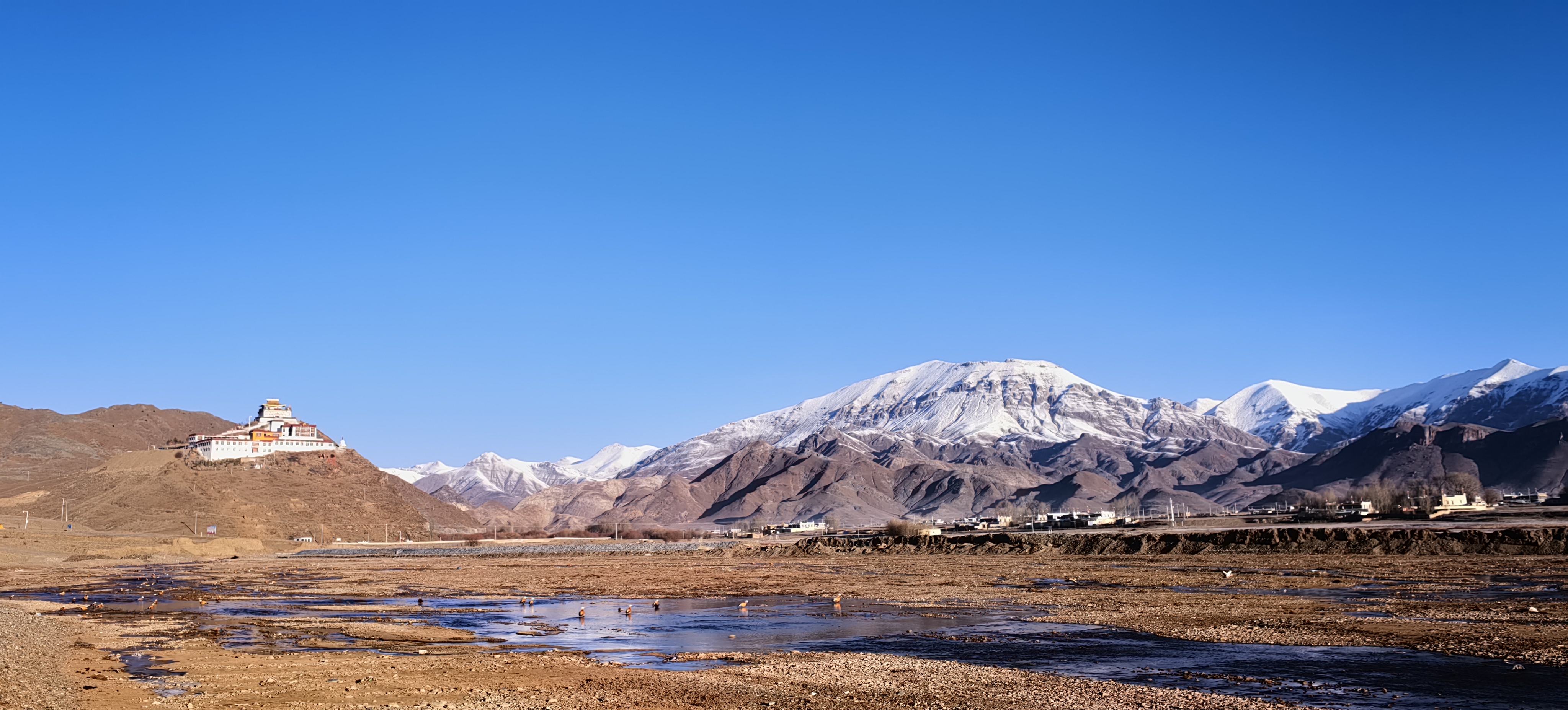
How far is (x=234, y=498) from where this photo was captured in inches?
6260

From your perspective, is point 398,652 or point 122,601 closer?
point 398,652

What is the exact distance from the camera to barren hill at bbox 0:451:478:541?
148 meters

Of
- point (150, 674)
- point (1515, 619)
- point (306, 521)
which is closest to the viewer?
point (150, 674)

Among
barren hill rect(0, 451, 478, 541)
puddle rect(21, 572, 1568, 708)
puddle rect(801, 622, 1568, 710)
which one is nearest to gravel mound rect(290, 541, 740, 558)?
barren hill rect(0, 451, 478, 541)

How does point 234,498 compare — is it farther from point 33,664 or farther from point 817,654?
point 817,654

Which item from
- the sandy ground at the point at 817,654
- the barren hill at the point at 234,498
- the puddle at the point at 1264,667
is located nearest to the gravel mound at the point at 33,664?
the sandy ground at the point at 817,654

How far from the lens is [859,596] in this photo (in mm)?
54188

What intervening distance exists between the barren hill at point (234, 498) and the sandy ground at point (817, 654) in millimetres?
77891

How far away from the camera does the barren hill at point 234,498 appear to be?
148 meters

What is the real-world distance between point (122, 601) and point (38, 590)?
12.4 metres

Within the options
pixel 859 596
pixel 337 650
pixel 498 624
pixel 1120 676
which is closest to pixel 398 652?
pixel 337 650

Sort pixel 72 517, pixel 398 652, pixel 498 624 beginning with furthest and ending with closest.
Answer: pixel 72 517, pixel 498 624, pixel 398 652

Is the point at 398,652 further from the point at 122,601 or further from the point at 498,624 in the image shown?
the point at 122,601

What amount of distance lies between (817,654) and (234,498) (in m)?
151
